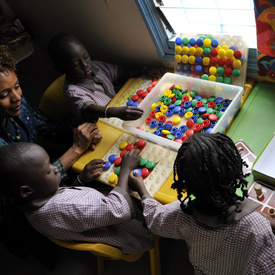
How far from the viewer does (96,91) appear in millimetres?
1601

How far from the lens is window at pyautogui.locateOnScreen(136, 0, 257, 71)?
1.32 m

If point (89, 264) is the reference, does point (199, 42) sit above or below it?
above

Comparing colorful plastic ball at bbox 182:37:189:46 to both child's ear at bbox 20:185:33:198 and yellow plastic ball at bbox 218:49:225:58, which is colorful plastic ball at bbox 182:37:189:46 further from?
child's ear at bbox 20:185:33:198

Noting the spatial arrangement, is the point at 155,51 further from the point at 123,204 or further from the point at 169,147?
the point at 123,204

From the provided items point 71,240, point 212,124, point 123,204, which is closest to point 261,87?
point 212,124

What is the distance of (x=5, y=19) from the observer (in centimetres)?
203

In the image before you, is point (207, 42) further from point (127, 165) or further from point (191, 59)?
point (127, 165)

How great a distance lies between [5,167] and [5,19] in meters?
1.43

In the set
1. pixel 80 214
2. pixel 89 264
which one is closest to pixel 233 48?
pixel 80 214

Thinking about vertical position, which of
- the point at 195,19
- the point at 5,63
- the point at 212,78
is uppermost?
the point at 5,63

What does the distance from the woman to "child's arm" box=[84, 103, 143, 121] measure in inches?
2.5

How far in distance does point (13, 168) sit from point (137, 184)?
0.45 meters

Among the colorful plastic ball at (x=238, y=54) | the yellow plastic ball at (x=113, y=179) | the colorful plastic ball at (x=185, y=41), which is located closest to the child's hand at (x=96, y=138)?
the yellow plastic ball at (x=113, y=179)

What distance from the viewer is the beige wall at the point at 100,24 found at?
5.09ft
